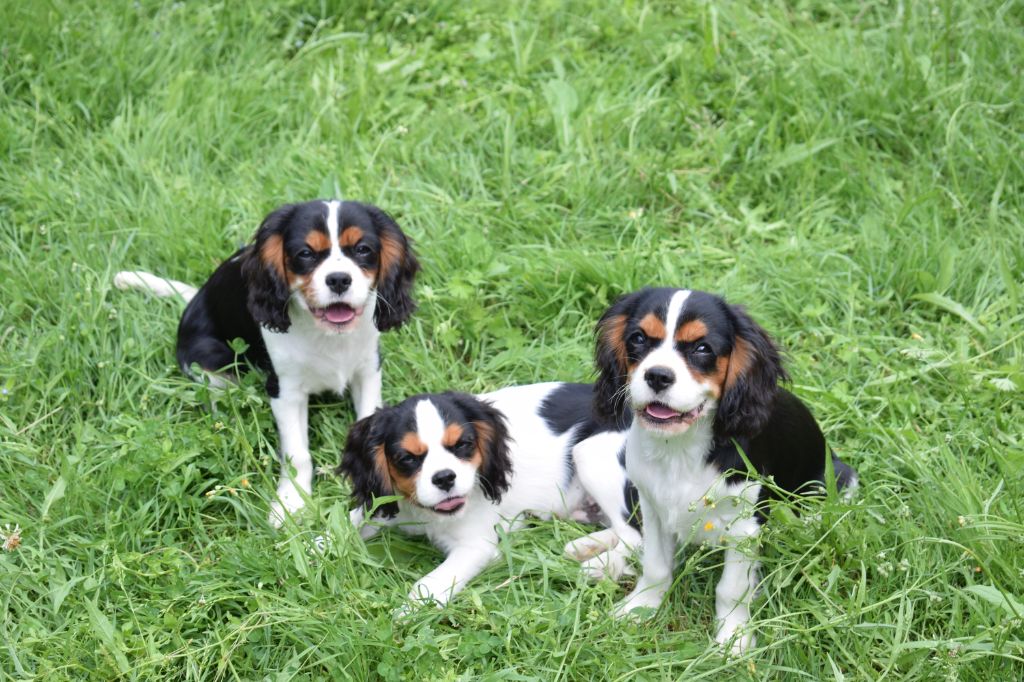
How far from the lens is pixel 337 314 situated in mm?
4316

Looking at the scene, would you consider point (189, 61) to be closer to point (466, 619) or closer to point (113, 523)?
point (113, 523)

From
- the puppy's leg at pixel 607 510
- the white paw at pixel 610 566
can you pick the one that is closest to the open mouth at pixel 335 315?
the puppy's leg at pixel 607 510

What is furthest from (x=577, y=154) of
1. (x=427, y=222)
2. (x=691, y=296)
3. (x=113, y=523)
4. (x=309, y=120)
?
(x=113, y=523)

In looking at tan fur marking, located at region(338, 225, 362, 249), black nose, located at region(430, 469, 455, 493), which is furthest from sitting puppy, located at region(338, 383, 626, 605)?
tan fur marking, located at region(338, 225, 362, 249)

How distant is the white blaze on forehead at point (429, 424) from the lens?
400cm

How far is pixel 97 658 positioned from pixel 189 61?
3.76 metres

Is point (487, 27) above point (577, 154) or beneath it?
above

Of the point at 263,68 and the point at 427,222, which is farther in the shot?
the point at 263,68

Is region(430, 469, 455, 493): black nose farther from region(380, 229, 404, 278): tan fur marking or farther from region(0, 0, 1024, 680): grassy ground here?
region(380, 229, 404, 278): tan fur marking

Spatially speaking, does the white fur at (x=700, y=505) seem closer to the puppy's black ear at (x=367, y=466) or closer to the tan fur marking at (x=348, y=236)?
the puppy's black ear at (x=367, y=466)

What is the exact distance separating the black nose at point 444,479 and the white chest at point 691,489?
0.65m

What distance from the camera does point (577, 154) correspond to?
19.1ft

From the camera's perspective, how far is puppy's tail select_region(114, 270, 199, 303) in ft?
16.8

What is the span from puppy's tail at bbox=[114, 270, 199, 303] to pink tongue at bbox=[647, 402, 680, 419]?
2513mm
